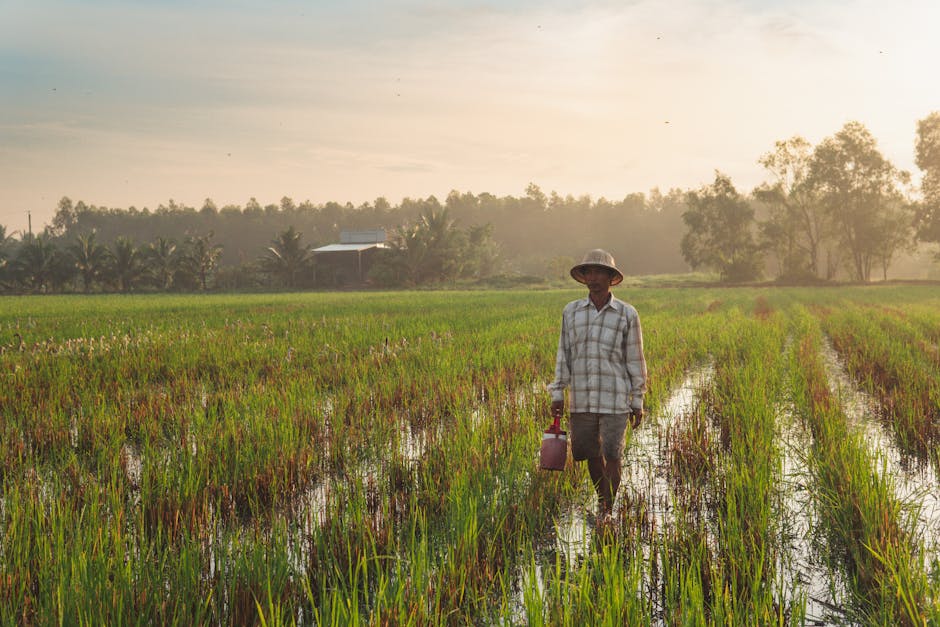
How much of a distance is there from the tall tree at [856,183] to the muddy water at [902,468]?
1780 inches

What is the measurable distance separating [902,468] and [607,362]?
2.38 metres

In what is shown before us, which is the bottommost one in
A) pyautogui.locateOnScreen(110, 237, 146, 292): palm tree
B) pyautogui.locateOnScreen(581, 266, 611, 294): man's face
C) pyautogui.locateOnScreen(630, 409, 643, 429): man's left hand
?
pyautogui.locateOnScreen(630, 409, 643, 429): man's left hand

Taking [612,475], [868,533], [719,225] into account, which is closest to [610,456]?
[612,475]

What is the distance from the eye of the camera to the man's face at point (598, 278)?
3.11 m

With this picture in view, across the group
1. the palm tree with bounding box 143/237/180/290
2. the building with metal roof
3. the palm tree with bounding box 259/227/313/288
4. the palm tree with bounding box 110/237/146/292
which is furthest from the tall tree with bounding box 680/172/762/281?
the palm tree with bounding box 110/237/146/292

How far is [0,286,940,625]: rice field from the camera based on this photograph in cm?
217

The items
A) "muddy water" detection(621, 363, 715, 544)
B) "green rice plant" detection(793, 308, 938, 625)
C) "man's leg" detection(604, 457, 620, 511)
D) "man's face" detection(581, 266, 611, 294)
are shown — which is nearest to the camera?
"green rice plant" detection(793, 308, 938, 625)

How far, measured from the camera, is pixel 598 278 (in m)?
3.11

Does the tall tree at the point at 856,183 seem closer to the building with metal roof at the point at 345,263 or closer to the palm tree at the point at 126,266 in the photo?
the building with metal roof at the point at 345,263

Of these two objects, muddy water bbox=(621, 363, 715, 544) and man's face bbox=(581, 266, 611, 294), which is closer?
man's face bbox=(581, 266, 611, 294)

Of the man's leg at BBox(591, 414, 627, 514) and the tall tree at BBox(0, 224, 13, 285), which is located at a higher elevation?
the tall tree at BBox(0, 224, 13, 285)

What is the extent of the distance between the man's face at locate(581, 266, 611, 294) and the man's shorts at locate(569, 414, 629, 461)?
0.67m

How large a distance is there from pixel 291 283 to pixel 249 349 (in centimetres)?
3449

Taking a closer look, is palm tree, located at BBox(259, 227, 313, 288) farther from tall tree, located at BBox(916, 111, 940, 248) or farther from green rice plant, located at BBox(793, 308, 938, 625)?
tall tree, located at BBox(916, 111, 940, 248)
